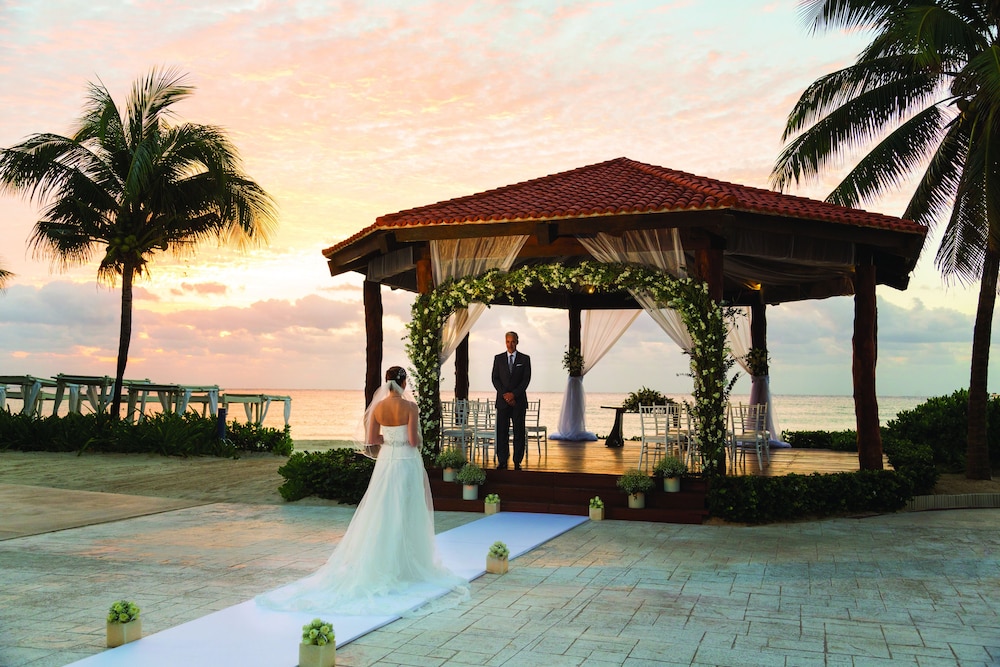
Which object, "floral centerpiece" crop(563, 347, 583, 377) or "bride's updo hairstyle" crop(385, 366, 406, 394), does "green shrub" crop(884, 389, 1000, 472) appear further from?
"bride's updo hairstyle" crop(385, 366, 406, 394)

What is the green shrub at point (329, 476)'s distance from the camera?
11.6m

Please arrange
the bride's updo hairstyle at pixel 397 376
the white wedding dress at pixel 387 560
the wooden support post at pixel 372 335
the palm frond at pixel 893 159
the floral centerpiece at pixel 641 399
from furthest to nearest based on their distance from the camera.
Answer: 1. the floral centerpiece at pixel 641 399
2. the palm frond at pixel 893 159
3. the wooden support post at pixel 372 335
4. the bride's updo hairstyle at pixel 397 376
5. the white wedding dress at pixel 387 560

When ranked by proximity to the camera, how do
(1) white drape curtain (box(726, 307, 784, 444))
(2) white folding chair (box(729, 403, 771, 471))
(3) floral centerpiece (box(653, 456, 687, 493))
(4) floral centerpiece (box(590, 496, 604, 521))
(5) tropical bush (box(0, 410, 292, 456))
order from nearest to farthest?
(3) floral centerpiece (box(653, 456, 687, 493)) < (4) floral centerpiece (box(590, 496, 604, 521)) < (2) white folding chair (box(729, 403, 771, 471)) < (1) white drape curtain (box(726, 307, 784, 444)) < (5) tropical bush (box(0, 410, 292, 456))

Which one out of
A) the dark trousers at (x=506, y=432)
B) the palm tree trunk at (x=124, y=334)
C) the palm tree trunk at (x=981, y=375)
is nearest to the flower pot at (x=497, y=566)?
the dark trousers at (x=506, y=432)

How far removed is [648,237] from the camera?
10.7m

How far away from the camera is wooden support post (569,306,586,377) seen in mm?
17266

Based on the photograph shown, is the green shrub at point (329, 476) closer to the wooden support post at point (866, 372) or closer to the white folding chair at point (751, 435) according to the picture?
the white folding chair at point (751, 435)

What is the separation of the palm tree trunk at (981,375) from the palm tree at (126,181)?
14.3 m

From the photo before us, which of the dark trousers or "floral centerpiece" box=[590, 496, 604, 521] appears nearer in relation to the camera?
"floral centerpiece" box=[590, 496, 604, 521]

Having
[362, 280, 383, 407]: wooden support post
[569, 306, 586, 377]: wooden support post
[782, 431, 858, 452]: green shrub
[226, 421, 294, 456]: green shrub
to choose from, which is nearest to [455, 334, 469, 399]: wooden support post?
[569, 306, 586, 377]: wooden support post

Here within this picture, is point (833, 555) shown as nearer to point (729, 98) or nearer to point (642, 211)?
point (642, 211)

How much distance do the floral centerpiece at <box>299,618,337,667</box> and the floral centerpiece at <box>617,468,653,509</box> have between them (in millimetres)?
6105

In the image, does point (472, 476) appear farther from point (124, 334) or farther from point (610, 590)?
point (124, 334)

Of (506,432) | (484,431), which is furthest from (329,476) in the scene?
(506,432)
